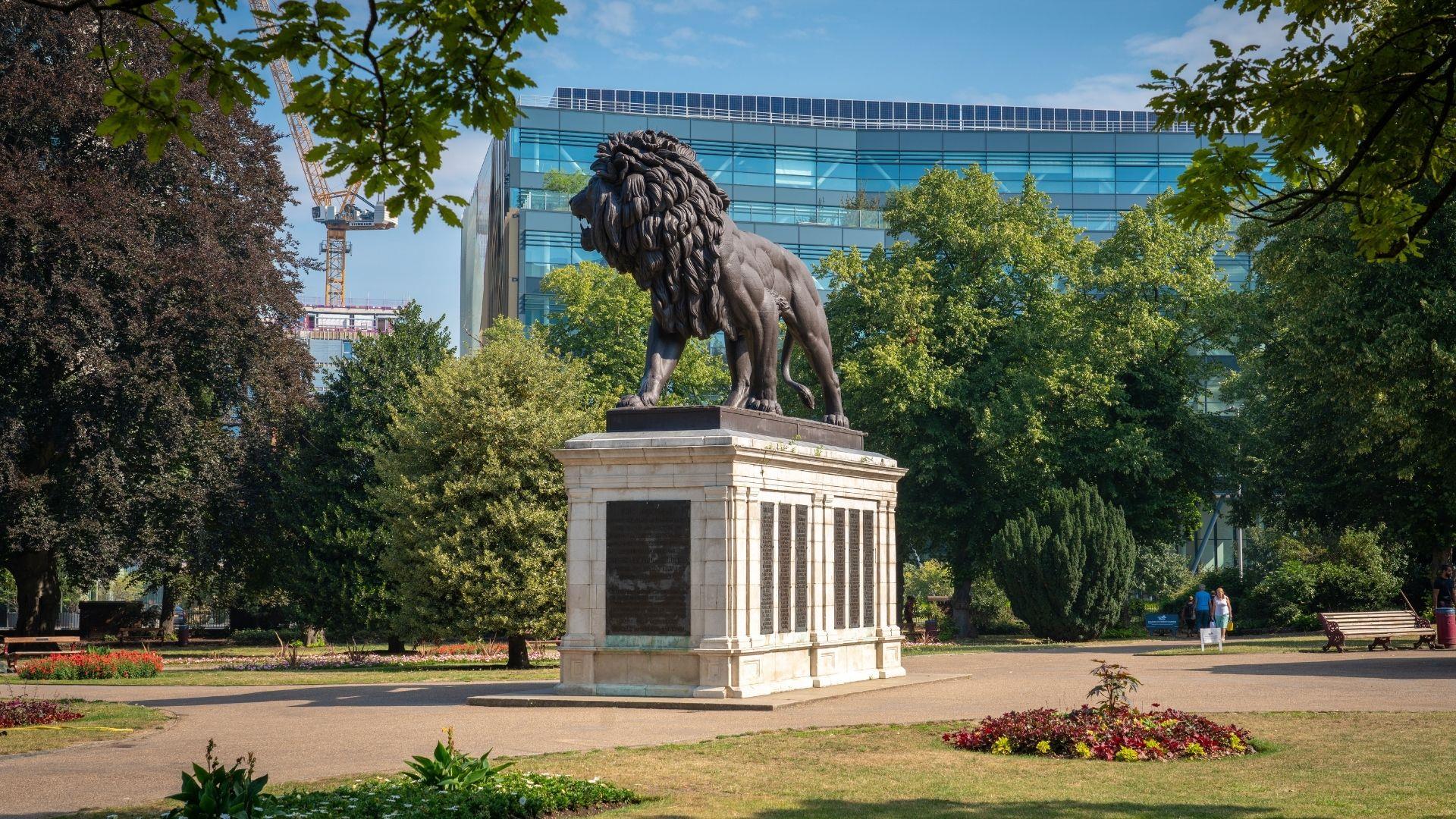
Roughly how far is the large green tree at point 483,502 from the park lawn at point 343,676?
924mm

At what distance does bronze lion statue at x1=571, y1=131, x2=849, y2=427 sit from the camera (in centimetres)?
2078

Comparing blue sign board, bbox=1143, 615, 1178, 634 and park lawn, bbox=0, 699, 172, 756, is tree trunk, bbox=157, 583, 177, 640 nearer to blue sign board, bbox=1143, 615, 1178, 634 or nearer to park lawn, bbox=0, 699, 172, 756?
park lawn, bbox=0, 699, 172, 756

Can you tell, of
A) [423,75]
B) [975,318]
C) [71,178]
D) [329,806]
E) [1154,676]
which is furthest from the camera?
[975,318]

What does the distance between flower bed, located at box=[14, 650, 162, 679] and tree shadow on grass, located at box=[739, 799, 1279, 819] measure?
A: 864 inches

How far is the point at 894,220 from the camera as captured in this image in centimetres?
4891

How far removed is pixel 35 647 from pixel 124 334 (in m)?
8.32

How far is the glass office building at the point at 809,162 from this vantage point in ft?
257

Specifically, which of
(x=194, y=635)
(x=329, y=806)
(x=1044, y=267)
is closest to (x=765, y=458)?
(x=329, y=806)

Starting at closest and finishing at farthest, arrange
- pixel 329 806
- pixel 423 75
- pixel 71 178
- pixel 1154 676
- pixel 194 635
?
pixel 423 75 → pixel 329 806 → pixel 1154 676 → pixel 71 178 → pixel 194 635

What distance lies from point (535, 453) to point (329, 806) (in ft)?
73.9

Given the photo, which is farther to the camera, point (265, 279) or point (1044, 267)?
point (1044, 267)

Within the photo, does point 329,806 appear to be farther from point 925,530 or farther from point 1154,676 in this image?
point 925,530

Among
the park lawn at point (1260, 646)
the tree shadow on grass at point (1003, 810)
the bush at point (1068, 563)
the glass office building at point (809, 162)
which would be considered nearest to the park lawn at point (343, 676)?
the park lawn at point (1260, 646)

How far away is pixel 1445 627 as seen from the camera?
1276 inches
